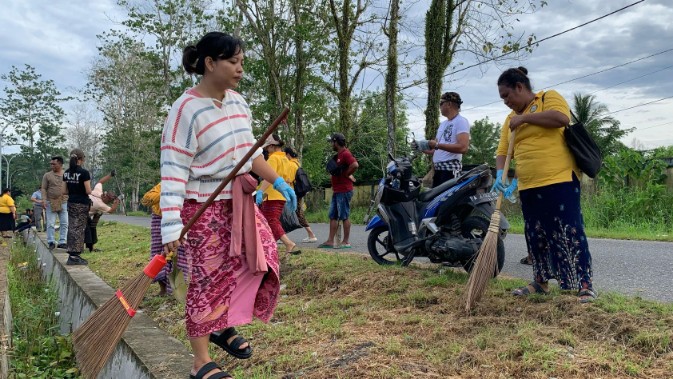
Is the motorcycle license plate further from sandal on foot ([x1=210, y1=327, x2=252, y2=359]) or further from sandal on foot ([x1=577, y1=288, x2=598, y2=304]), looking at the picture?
sandal on foot ([x1=210, y1=327, x2=252, y2=359])

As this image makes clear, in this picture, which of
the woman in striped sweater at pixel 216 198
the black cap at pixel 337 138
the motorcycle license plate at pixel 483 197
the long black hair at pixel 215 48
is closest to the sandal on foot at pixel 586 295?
the motorcycle license plate at pixel 483 197

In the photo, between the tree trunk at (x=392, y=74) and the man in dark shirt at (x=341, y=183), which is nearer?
the man in dark shirt at (x=341, y=183)

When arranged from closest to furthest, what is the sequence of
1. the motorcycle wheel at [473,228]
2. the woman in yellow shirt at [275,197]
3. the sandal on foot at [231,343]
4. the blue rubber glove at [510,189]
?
the sandal on foot at [231,343], the blue rubber glove at [510,189], the motorcycle wheel at [473,228], the woman in yellow shirt at [275,197]

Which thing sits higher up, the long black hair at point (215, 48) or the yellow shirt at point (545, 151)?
the long black hair at point (215, 48)

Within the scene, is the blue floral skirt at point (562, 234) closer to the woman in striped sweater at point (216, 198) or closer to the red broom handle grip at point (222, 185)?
the woman in striped sweater at point (216, 198)

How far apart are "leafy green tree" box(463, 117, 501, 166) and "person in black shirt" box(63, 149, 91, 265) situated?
3377 cm

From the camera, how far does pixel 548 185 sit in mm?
3861

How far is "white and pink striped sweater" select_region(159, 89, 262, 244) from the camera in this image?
8.32 feet

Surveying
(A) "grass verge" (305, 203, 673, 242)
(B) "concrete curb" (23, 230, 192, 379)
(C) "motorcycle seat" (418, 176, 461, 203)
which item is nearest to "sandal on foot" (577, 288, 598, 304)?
(C) "motorcycle seat" (418, 176, 461, 203)

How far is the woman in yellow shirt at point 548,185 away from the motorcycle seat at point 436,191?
3.50 ft

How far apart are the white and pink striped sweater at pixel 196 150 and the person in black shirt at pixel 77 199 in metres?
6.33

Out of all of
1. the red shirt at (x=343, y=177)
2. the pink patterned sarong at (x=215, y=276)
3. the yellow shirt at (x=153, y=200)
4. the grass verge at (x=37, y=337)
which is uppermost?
the red shirt at (x=343, y=177)

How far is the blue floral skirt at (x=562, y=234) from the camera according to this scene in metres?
3.83

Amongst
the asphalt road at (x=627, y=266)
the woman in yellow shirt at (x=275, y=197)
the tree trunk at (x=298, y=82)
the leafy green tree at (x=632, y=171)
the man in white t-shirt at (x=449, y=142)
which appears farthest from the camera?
the tree trunk at (x=298, y=82)
